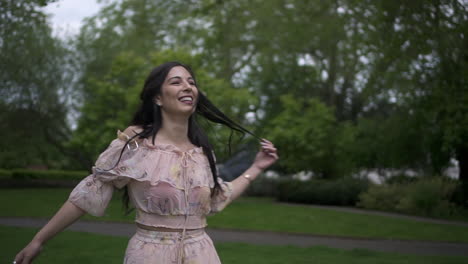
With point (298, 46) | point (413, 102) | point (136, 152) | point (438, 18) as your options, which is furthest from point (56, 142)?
point (136, 152)

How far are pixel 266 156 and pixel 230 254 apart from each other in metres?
6.37

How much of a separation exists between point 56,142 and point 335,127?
46.9 feet

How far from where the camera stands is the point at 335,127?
1125 inches

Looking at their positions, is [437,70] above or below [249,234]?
above

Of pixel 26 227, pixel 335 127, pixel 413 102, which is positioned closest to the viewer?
pixel 26 227

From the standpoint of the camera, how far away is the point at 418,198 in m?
18.9

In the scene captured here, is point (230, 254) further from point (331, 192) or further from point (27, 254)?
point (331, 192)

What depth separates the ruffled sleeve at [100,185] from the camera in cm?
276

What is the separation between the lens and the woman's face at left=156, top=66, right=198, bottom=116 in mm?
2990

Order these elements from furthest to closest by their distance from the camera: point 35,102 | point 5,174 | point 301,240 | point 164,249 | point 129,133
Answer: point 5,174
point 35,102
point 301,240
point 129,133
point 164,249

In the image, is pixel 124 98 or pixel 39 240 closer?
pixel 39 240

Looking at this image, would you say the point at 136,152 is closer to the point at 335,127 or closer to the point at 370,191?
the point at 370,191

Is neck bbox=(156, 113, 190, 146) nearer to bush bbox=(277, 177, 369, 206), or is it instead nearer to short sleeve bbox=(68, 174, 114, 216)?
short sleeve bbox=(68, 174, 114, 216)

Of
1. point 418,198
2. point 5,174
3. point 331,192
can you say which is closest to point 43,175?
point 5,174
